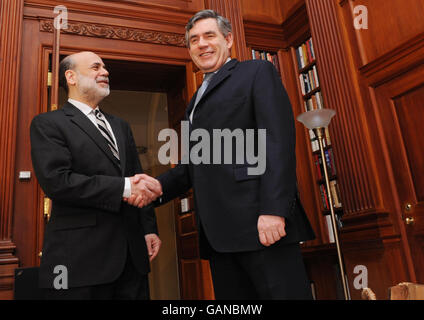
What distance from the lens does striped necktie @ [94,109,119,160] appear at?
171 centimetres

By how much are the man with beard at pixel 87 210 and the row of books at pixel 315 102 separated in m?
2.97

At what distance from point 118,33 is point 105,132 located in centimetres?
242

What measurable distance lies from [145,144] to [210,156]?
21.3 feet

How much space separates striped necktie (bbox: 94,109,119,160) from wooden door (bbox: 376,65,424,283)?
226 cm

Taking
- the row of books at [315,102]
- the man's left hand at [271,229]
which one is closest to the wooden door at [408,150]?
the row of books at [315,102]

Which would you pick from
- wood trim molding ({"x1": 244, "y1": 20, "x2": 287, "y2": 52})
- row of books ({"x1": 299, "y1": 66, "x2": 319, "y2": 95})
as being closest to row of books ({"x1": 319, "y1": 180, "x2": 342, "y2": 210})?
row of books ({"x1": 299, "y1": 66, "x2": 319, "y2": 95})

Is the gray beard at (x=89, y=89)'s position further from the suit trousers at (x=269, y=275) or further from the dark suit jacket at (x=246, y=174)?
the suit trousers at (x=269, y=275)

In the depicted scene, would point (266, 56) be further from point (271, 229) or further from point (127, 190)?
point (271, 229)

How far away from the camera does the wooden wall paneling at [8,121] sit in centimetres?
277

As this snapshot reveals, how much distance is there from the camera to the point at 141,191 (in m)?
1.56

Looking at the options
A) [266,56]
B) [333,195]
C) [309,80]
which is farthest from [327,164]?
[266,56]

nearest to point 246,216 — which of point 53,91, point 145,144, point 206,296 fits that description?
point 53,91

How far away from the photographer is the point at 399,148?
9.58 feet

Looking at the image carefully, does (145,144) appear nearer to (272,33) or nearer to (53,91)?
(272,33)
